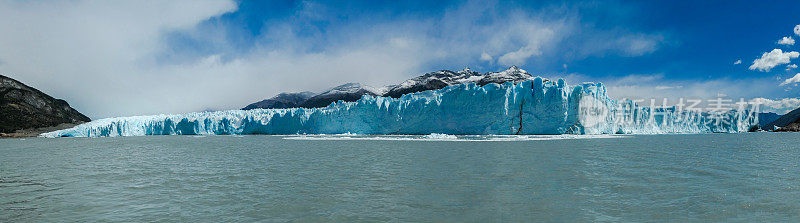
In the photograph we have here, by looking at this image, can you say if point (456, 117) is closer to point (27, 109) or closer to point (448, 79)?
point (448, 79)

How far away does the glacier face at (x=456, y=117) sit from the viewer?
1398 inches

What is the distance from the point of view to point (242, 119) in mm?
52625

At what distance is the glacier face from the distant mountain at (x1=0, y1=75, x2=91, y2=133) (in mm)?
36418

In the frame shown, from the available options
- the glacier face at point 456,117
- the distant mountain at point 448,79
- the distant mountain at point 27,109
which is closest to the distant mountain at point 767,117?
the distant mountain at point 448,79

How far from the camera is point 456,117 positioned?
3838 cm

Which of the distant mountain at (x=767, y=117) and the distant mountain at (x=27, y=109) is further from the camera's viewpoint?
the distant mountain at (x=767, y=117)

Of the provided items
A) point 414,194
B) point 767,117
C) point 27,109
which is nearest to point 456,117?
point 414,194

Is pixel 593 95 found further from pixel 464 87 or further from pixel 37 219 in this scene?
pixel 37 219

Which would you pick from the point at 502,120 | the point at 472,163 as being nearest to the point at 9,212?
the point at 472,163

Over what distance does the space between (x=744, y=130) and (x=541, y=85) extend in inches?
2196

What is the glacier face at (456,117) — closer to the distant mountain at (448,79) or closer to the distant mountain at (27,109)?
the distant mountain at (27,109)

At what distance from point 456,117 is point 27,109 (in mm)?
100492

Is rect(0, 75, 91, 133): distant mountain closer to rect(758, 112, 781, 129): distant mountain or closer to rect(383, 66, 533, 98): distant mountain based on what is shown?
rect(383, 66, 533, 98): distant mountain

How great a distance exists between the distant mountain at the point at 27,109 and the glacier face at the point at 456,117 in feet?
119
